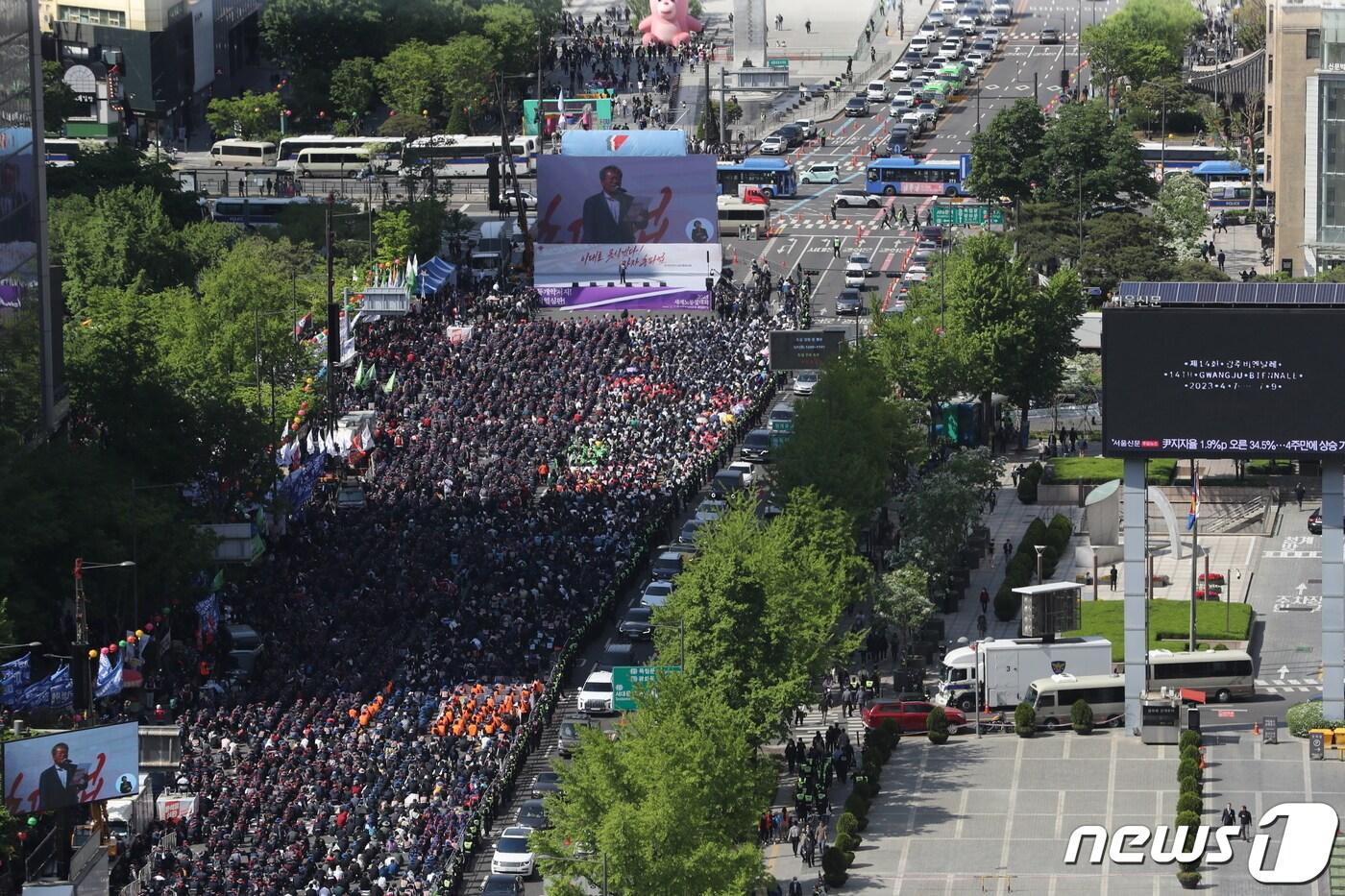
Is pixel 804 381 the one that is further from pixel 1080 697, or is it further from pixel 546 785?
pixel 546 785

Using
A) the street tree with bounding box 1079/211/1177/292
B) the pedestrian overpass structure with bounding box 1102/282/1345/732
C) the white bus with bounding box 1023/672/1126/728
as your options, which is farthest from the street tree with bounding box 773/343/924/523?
the street tree with bounding box 1079/211/1177/292

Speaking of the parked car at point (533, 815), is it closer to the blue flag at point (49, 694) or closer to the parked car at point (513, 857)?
the parked car at point (513, 857)

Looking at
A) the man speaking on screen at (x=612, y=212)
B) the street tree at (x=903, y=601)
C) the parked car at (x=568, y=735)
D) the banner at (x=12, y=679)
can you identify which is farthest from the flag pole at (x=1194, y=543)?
the man speaking on screen at (x=612, y=212)

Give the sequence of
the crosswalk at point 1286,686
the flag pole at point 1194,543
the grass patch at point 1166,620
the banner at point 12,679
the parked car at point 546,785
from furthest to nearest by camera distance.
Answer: the grass patch at point 1166,620 < the flag pole at point 1194,543 < the crosswalk at point 1286,686 < the parked car at point 546,785 < the banner at point 12,679

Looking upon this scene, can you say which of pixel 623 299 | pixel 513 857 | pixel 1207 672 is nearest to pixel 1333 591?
pixel 1207 672

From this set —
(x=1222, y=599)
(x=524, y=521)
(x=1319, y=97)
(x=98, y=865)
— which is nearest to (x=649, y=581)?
(x=524, y=521)
